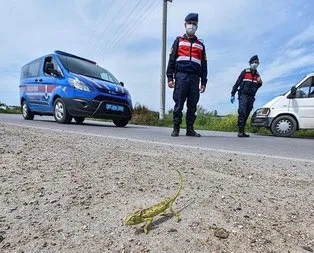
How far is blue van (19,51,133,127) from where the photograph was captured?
7.96 m

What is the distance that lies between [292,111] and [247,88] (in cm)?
255

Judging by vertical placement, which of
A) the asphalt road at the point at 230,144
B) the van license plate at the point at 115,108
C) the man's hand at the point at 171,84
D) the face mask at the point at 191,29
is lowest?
the asphalt road at the point at 230,144

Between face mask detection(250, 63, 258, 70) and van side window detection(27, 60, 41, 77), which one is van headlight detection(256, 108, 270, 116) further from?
van side window detection(27, 60, 41, 77)

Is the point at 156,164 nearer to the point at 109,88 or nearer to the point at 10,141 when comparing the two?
the point at 10,141

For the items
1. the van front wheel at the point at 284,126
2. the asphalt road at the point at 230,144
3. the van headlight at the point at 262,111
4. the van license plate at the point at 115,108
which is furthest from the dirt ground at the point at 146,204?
the van headlight at the point at 262,111

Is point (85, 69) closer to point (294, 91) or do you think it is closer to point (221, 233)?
point (294, 91)

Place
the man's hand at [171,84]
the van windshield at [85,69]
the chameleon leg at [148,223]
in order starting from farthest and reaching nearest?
the van windshield at [85,69]
the man's hand at [171,84]
the chameleon leg at [148,223]

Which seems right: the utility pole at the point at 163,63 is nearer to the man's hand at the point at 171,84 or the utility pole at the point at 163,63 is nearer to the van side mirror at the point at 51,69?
the van side mirror at the point at 51,69

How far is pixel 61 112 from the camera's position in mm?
8523

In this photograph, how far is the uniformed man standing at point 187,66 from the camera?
584cm

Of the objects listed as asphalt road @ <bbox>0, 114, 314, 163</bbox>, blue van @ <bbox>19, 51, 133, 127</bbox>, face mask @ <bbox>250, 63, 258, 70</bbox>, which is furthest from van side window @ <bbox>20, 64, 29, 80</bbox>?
face mask @ <bbox>250, 63, 258, 70</bbox>

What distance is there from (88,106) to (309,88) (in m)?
5.95

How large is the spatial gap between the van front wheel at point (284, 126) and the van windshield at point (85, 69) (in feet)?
15.2

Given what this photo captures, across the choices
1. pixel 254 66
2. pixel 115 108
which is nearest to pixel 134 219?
pixel 254 66
